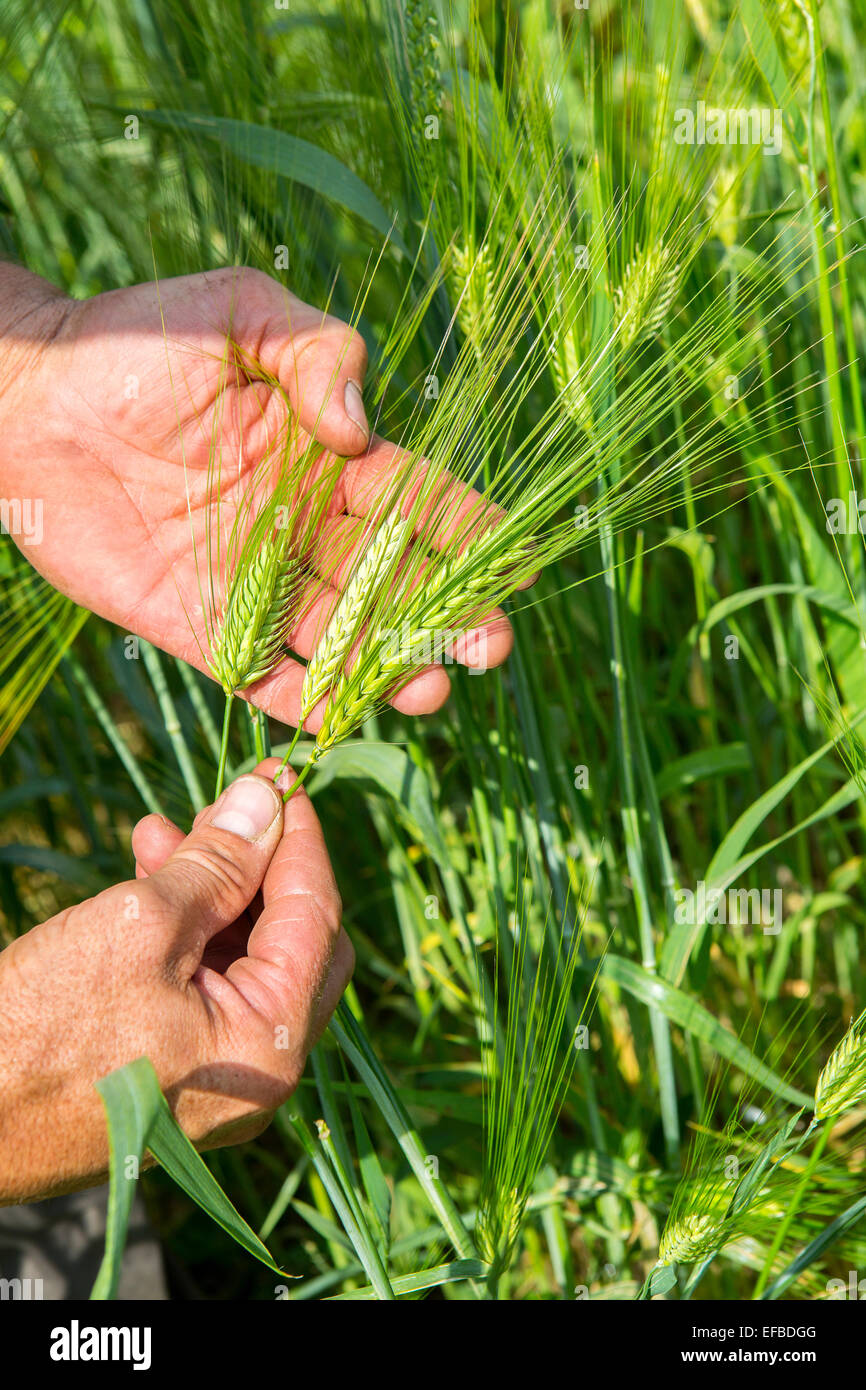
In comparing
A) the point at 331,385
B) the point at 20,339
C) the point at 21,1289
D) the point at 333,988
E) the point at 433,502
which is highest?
the point at 20,339

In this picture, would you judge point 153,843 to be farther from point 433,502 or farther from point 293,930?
point 433,502

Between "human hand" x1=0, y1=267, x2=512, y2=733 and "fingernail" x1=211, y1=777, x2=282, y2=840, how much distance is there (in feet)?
0.28

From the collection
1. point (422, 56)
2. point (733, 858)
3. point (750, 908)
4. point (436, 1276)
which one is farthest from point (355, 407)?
point (750, 908)

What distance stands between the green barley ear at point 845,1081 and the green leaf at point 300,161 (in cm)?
72

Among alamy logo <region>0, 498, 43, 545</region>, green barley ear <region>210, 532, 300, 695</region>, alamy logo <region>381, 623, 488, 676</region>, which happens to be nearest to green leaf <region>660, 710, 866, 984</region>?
alamy logo <region>381, 623, 488, 676</region>

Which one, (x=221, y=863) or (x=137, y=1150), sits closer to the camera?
(x=137, y=1150)

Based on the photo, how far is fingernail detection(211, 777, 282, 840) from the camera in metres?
0.74

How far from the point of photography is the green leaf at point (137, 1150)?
0.42 meters

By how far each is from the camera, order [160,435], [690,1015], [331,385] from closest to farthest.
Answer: [331,385]
[690,1015]
[160,435]

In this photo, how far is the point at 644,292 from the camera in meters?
0.72

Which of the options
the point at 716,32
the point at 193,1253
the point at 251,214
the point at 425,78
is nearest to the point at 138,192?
the point at 251,214

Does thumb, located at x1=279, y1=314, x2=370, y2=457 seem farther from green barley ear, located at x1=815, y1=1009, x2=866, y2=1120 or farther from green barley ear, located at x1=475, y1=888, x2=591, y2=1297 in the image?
green barley ear, located at x1=815, y1=1009, x2=866, y2=1120

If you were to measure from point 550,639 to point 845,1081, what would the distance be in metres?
0.49
